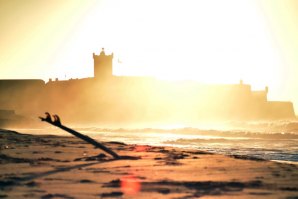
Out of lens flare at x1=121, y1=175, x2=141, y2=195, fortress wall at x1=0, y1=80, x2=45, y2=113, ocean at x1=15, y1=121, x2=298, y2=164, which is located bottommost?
ocean at x1=15, y1=121, x2=298, y2=164

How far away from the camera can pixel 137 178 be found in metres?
7.28

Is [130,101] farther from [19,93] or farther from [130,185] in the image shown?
[130,185]

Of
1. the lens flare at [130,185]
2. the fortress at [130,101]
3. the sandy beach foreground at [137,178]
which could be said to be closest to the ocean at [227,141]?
the sandy beach foreground at [137,178]

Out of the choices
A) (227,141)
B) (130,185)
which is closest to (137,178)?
(130,185)

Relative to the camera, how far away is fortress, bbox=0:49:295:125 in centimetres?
10869

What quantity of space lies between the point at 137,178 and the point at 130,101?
379 ft

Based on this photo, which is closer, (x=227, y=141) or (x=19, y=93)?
(x=227, y=141)

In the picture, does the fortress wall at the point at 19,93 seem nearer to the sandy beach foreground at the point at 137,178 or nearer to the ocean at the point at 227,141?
the ocean at the point at 227,141

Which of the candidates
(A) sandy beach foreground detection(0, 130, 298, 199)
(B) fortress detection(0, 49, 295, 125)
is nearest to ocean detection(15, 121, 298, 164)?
(A) sandy beach foreground detection(0, 130, 298, 199)

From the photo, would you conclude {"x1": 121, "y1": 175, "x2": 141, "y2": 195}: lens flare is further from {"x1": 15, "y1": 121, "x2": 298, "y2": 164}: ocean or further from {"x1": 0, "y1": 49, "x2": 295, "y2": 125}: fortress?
{"x1": 0, "y1": 49, "x2": 295, "y2": 125}: fortress

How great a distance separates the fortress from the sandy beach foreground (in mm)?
95046

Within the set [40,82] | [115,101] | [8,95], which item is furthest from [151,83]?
[8,95]

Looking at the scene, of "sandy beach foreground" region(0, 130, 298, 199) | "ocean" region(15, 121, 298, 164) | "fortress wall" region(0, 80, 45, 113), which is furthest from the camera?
"fortress wall" region(0, 80, 45, 113)

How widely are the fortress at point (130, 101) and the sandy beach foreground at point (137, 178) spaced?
95.0 metres
